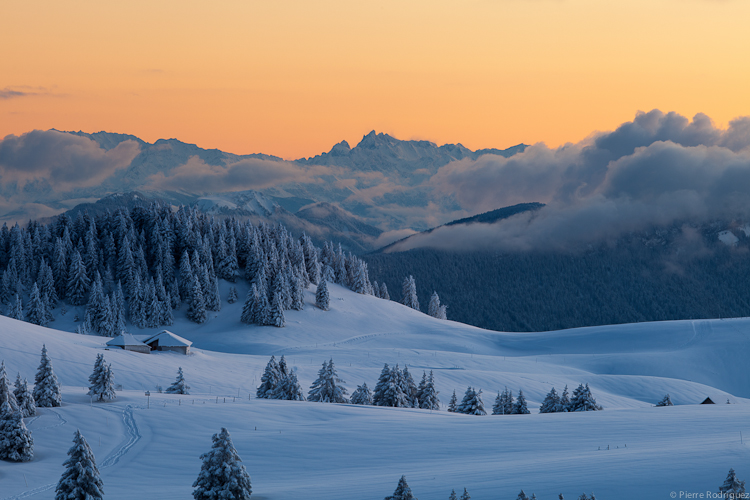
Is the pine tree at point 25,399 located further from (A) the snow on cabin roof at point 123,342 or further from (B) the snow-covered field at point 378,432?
(A) the snow on cabin roof at point 123,342

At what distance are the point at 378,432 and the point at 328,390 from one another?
22180 millimetres

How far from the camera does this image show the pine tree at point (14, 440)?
A: 3600 cm

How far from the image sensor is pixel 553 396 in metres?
63.1

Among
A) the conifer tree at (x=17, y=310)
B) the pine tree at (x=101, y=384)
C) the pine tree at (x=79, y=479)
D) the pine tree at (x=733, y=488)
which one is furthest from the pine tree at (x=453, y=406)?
the conifer tree at (x=17, y=310)

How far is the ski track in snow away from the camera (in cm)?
3072

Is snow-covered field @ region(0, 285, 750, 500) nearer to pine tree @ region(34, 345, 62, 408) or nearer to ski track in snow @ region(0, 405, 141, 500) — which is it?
ski track in snow @ region(0, 405, 141, 500)

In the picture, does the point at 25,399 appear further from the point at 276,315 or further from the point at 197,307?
the point at 197,307

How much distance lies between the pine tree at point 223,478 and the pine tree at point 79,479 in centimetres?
413

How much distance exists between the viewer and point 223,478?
26.4 metres

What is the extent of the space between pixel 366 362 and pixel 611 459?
202 feet

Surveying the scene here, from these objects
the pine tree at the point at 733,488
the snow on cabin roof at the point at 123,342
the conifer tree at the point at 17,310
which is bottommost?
the pine tree at the point at 733,488

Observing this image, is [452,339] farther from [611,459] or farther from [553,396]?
[611,459]

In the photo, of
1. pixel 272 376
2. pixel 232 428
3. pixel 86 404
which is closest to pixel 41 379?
pixel 86 404

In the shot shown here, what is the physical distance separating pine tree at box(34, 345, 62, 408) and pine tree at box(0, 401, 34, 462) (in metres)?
9.27
